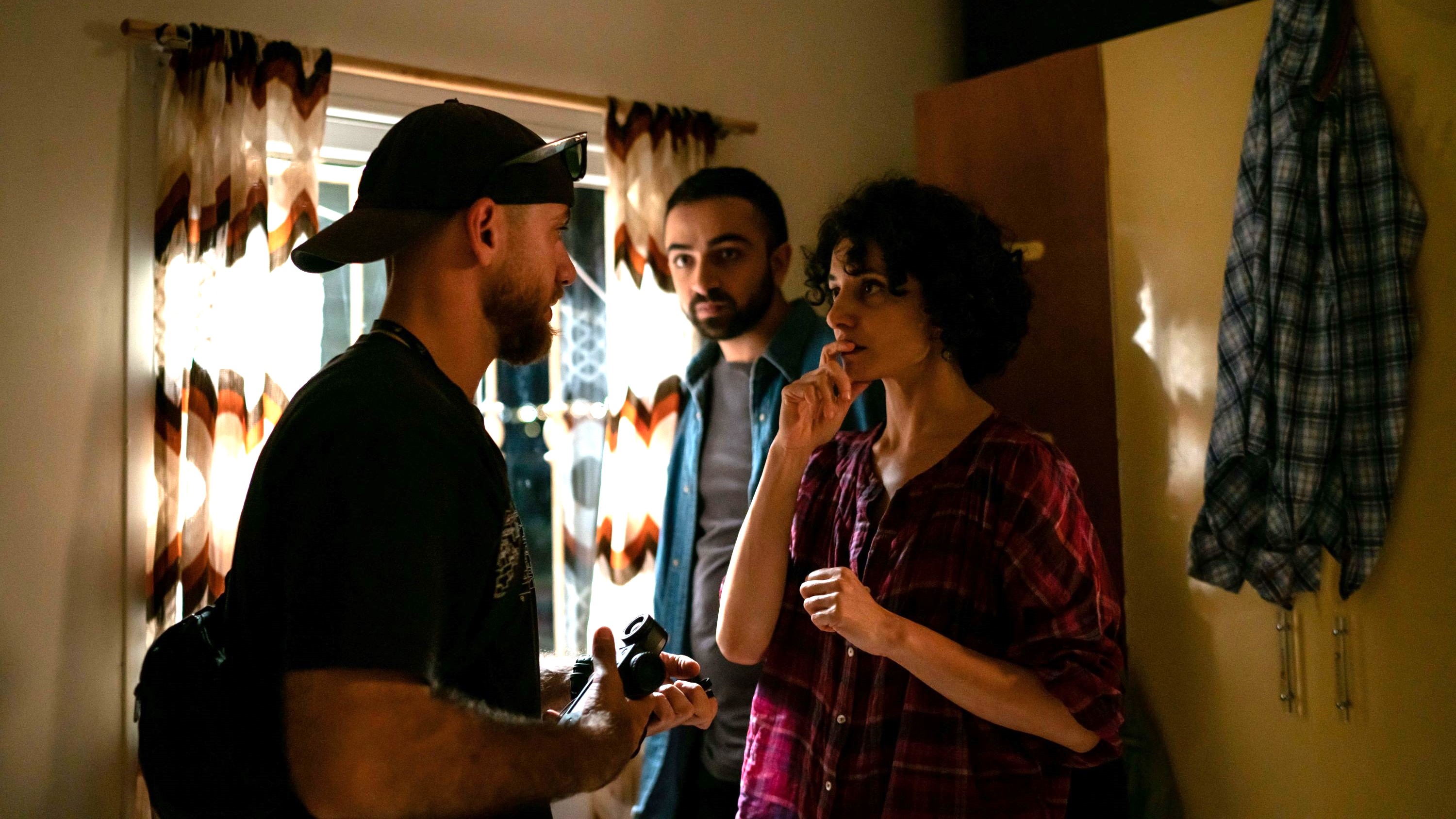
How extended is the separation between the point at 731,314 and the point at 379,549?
1424mm

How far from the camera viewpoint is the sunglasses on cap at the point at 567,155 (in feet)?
3.70

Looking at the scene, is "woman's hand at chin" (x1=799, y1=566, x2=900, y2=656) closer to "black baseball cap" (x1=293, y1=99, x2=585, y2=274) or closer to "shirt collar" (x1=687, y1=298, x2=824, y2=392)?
"black baseball cap" (x1=293, y1=99, x2=585, y2=274)

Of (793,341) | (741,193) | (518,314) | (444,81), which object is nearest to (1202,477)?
(793,341)

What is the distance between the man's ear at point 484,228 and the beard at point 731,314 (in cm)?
113

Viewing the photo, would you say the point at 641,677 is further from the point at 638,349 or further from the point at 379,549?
the point at 638,349

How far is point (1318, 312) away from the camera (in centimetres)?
184

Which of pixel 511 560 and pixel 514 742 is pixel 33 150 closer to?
pixel 511 560

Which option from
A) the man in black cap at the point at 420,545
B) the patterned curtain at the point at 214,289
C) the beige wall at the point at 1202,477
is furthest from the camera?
the patterned curtain at the point at 214,289

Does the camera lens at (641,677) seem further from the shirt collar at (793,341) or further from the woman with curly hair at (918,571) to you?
the shirt collar at (793,341)

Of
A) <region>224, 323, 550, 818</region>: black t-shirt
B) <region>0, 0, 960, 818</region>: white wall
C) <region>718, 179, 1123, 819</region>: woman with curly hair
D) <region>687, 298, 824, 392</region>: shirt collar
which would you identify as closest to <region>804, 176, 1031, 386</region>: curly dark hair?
<region>718, 179, 1123, 819</region>: woman with curly hair

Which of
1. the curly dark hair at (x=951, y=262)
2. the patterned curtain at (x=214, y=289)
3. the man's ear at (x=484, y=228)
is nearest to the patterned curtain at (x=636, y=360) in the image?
the patterned curtain at (x=214, y=289)

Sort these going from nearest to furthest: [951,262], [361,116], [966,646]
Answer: [966,646]
[951,262]
[361,116]

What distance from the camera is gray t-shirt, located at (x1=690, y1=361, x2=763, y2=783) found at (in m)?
2.04

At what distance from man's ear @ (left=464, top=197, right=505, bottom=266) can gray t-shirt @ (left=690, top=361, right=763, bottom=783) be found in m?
0.99
